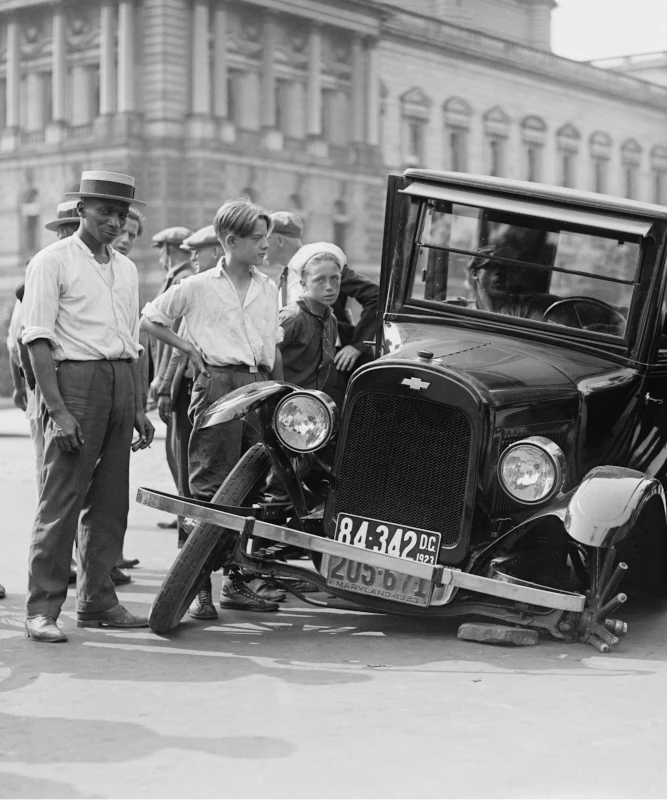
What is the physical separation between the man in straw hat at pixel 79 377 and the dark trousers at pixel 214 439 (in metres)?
0.49

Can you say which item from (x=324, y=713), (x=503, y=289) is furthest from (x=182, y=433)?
(x=324, y=713)

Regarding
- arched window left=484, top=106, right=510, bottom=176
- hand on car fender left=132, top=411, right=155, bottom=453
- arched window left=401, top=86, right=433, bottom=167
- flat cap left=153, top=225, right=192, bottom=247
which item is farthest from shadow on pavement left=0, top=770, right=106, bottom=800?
arched window left=484, top=106, right=510, bottom=176

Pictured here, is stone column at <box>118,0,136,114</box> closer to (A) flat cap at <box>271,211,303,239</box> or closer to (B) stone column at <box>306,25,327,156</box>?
(B) stone column at <box>306,25,327,156</box>

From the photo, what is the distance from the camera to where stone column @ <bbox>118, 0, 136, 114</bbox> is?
47969 mm

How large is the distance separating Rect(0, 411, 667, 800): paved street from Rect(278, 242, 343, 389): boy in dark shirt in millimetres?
1411

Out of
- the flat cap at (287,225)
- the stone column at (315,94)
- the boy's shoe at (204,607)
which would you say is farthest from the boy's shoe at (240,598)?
the stone column at (315,94)

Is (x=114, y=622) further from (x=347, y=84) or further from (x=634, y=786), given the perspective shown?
(x=347, y=84)

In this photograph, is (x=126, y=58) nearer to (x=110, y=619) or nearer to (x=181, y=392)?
(x=181, y=392)

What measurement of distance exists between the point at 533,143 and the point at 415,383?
59253mm

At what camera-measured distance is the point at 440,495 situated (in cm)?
614

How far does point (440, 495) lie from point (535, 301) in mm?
1441

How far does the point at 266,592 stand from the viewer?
23.4 feet

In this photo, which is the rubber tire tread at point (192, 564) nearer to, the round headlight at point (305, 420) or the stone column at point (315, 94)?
the round headlight at point (305, 420)

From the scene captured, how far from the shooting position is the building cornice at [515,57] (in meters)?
57.5
